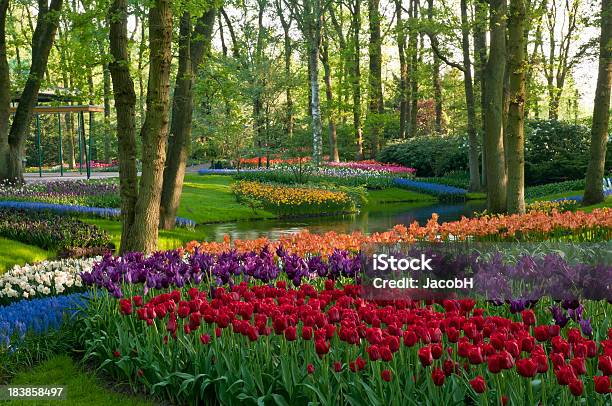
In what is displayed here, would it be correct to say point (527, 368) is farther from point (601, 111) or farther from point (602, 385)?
point (601, 111)

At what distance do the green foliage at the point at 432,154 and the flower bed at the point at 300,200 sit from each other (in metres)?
11.9

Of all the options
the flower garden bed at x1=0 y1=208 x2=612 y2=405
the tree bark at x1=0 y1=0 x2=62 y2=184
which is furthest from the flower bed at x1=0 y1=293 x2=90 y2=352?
the tree bark at x1=0 y1=0 x2=62 y2=184

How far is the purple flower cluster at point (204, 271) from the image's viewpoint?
6.51m

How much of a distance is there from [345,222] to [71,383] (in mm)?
16184

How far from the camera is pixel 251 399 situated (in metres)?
4.46

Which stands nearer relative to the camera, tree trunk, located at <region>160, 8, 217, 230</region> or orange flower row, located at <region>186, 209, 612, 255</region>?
orange flower row, located at <region>186, 209, 612, 255</region>

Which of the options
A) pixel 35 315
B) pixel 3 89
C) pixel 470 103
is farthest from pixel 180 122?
pixel 470 103

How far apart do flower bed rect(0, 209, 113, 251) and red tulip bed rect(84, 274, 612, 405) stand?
820 centimetres

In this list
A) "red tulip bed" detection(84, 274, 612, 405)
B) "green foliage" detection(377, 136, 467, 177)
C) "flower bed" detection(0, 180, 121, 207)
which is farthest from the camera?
"green foliage" detection(377, 136, 467, 177)

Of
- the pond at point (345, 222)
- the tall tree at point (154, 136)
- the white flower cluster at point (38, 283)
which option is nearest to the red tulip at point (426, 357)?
the white flower cluster at point (38, 283)

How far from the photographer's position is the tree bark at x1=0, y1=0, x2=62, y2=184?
21.6 m

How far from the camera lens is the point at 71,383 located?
5.93 meters

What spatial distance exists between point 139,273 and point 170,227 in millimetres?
9836

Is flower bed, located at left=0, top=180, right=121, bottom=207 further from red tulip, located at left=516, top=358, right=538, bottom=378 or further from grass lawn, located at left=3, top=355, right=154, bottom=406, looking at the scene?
red tulip, located at left=516, top=358, right=538, bottom=378
